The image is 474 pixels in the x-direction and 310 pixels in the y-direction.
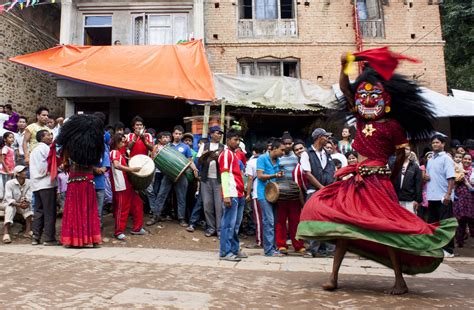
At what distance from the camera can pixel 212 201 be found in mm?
8078

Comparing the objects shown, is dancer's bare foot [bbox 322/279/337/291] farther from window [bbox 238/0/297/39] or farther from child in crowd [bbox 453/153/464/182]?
window [bbox 238/0/297/39]

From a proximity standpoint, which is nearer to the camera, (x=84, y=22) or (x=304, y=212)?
(x=304, y=212)

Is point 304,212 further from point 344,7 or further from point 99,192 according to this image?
point 344,7

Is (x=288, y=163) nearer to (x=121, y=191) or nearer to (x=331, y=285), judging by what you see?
(x=121, y=191)

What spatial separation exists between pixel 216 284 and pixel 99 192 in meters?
3.70

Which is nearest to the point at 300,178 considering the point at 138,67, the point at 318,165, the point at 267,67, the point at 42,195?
the point at 318,165

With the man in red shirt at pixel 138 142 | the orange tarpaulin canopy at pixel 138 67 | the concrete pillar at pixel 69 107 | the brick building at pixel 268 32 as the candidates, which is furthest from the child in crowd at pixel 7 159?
the brick building at pixel 268 32

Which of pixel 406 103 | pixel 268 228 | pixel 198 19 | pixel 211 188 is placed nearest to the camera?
pixel 406 103

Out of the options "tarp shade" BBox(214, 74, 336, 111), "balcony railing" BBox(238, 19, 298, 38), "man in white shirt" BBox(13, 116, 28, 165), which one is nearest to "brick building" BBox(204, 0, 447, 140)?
"balcony railing" BBox(238, 19, 298, 38)

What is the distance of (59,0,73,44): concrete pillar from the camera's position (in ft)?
45.4

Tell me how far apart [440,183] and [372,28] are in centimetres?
919

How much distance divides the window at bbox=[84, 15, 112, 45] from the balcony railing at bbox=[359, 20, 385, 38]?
8.85m

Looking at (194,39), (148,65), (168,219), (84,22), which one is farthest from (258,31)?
(168,219)

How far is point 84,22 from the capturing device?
14.7 metres
